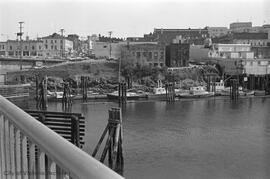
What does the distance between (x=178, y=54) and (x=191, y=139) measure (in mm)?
15007

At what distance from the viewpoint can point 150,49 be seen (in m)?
22.5

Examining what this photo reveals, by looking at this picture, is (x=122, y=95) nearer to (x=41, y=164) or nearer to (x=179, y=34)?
(x=41, y=164)

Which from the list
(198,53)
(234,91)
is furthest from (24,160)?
(198,53)

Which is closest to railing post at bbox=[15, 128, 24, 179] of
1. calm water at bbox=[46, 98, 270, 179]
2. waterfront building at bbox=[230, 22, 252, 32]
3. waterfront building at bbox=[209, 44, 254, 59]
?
calm water at bbox=[46, 98, 270, 179]

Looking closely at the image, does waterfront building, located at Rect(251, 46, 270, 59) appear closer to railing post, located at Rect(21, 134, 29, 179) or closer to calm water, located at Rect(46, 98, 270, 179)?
calm water, located at Rect(46, 98, 270, 179)

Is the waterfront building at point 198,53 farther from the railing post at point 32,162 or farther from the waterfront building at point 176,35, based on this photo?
the railing post at point 32,162

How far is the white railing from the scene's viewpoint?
419 millimetres

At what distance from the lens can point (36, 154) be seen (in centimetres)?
65

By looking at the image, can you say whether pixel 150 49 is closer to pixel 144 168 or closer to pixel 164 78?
pixel 164 78

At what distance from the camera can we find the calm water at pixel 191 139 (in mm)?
5582

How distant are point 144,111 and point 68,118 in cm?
906

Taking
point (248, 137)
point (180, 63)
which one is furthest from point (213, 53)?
point (248, 137)

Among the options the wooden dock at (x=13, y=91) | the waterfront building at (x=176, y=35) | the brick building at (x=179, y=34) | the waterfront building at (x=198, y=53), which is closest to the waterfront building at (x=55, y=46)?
the waterfront building at (x=176, y=35)

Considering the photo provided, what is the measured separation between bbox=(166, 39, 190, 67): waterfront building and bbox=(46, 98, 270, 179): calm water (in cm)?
788
